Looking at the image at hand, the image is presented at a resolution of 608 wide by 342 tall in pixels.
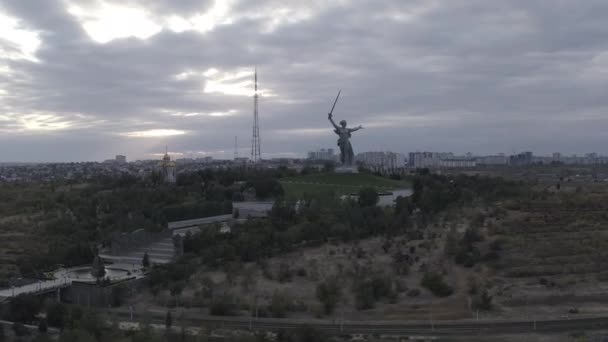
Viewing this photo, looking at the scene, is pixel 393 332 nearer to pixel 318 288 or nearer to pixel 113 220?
pixel 318 288

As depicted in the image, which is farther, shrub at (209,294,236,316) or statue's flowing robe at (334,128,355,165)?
statue's flowing robe at (334,128,355,165)

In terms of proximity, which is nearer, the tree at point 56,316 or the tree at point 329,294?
the tree at point 56,316

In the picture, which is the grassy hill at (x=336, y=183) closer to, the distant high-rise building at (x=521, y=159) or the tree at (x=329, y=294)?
the tree at (x=329, y=294)

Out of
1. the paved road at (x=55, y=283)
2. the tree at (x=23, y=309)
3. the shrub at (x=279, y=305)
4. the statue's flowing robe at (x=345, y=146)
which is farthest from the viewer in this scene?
the statue's flowing robe at (x=345, y=146)

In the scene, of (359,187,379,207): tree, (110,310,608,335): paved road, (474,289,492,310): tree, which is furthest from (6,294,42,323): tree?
(359,187,379,207): tree

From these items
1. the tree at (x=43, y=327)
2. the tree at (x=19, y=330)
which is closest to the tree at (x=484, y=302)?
the tree at (x=43, y=327)

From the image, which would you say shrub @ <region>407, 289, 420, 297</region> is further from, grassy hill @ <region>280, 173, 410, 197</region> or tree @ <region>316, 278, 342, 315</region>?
grassy hill @ <region>280, 173, 410, 197</region>
